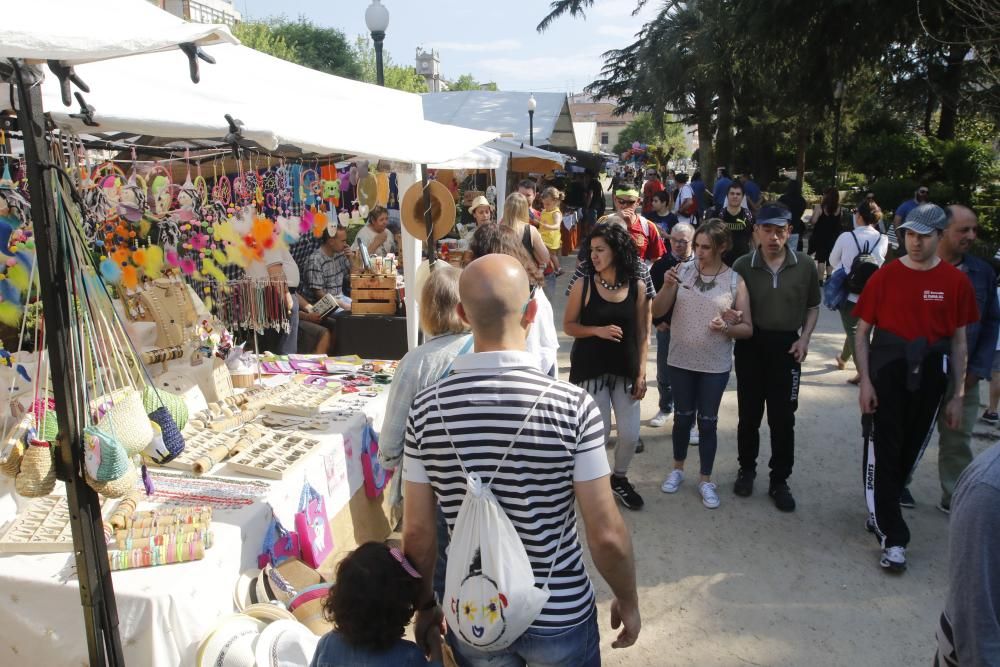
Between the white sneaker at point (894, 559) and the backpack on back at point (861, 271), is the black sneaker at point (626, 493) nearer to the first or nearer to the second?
the white sneaker at point (894, 559)

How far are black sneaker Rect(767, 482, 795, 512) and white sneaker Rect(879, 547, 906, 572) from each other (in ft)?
2.10

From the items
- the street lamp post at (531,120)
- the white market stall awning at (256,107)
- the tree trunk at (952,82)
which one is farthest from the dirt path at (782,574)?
the street lamp post at (531,120)

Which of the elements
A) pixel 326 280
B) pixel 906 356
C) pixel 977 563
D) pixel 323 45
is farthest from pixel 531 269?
pixel 323 45

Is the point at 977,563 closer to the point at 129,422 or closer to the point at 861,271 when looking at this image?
the point at 129,422

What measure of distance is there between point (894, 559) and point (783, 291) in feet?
4.79

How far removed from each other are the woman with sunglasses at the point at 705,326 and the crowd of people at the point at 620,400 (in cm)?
1

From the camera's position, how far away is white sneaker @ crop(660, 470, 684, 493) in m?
4.26

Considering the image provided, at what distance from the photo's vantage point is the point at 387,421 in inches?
103

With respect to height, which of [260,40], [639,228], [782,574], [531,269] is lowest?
[782,574]

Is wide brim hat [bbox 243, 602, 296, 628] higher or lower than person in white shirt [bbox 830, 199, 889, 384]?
lower

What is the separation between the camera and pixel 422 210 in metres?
5.14

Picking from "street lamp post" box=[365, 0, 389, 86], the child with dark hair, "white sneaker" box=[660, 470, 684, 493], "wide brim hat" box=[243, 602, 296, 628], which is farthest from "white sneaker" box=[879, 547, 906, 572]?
"street lamp post" box=[365, 0, 389, 86]

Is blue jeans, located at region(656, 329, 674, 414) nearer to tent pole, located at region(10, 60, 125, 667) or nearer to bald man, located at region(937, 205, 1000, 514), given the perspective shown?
bald man, located at region(937, 205, 1000, 514)

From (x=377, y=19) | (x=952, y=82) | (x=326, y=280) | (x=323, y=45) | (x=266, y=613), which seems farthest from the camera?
(x=323, y=45)
